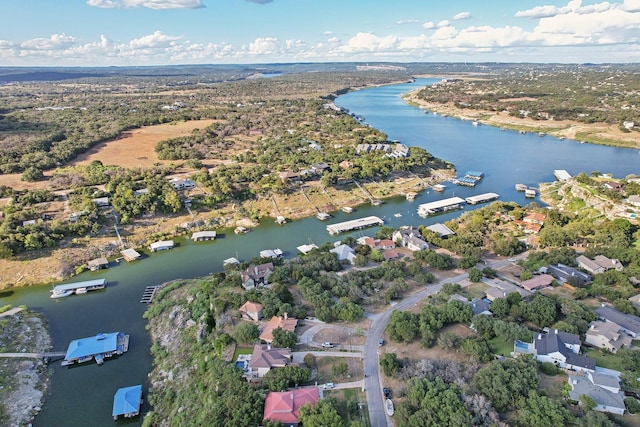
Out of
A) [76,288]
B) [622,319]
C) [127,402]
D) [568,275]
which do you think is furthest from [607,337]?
[76,288]

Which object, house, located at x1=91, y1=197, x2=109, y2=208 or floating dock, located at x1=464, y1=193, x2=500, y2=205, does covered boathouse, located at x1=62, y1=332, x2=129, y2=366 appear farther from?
floating dock, located at x1=464, y1=193, x2=500, y2=205

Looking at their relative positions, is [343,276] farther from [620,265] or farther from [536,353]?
[620,265]

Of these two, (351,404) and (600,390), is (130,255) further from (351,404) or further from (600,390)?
(600,390)

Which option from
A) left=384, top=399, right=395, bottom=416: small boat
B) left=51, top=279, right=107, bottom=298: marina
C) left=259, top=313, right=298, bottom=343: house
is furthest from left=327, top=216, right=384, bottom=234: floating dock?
left=384, top=399, right=395, bottom=416: small boat

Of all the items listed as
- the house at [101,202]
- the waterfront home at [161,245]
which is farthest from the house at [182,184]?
the waterfront home at [161,245]

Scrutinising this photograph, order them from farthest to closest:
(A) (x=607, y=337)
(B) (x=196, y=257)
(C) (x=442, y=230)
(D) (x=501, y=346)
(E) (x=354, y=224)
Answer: (E) (x=354, y=224)
(C) (x=442, y=230)
(B) (x=196, y=257)
(D) (x=501, y=346)
(A) (x=607, y=337)

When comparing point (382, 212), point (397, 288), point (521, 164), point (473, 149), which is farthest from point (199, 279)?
point (473, 149)
